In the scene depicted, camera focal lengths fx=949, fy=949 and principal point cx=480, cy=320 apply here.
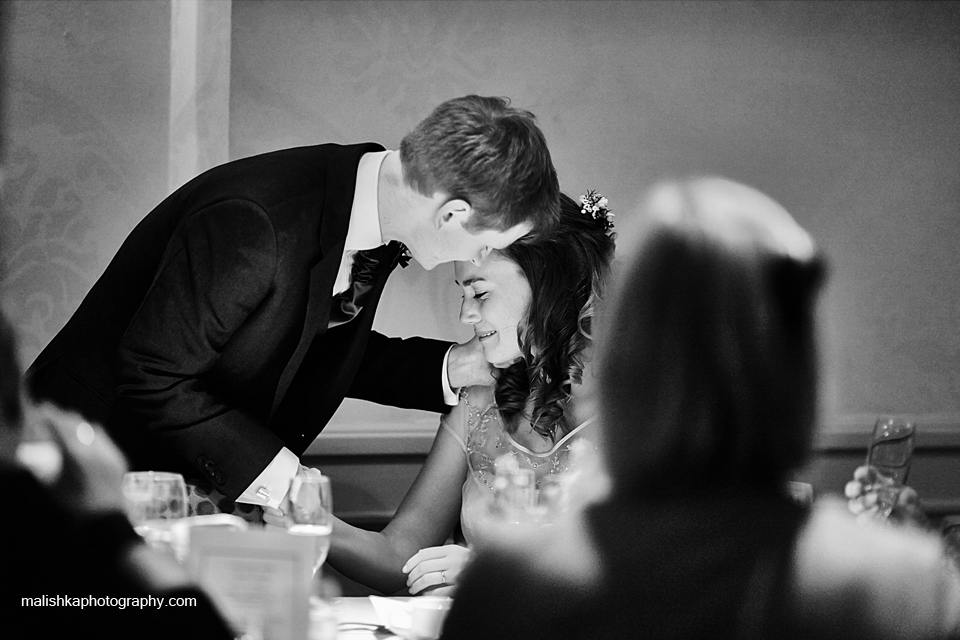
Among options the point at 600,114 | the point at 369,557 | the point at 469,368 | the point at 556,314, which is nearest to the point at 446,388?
the point at 469,368

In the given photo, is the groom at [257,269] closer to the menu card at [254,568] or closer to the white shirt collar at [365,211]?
the white shirt collar at [365,211]

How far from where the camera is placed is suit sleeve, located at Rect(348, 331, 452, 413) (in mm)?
2283

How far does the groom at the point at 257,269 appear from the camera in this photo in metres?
1.79

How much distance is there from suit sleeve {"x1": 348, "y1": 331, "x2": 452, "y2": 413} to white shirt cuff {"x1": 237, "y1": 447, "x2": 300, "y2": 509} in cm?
44

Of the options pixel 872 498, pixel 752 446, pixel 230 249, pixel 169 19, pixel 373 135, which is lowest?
pixel 872 498

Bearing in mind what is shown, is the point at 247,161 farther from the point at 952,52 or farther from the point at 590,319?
the point at 952,52

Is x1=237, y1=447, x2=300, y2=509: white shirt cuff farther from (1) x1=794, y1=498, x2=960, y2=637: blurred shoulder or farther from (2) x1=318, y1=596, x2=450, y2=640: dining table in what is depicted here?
(1) x1=794, y1=498, x2=960, y2=637: blurred shoulder

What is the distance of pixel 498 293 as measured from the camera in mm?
2248

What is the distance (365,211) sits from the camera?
1.94 metres

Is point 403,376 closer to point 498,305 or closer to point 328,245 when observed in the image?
point 498,305

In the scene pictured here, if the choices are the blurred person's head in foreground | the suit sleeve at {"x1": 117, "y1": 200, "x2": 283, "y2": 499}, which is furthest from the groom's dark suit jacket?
the blurred person's head in foreground

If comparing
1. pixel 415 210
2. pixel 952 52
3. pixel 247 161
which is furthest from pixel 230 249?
pixel 952 52

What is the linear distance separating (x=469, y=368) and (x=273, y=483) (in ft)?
2.02

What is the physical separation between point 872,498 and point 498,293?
0.94 metres
